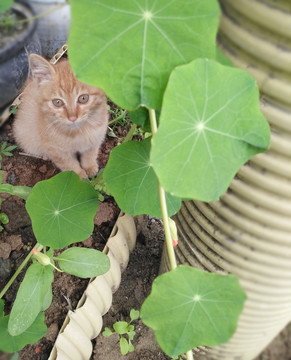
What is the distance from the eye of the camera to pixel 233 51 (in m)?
0.69

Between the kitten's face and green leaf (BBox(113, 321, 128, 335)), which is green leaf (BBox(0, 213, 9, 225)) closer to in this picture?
the kitten's face

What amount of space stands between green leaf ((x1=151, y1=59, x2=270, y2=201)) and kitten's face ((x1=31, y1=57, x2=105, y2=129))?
0.67m

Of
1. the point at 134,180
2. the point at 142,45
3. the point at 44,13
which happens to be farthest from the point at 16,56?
the point at 134,180

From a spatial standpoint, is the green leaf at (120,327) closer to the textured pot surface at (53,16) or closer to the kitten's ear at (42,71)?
the kitten's ear at (42,71)

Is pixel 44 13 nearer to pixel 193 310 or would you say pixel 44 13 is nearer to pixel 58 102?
pixel 193 310

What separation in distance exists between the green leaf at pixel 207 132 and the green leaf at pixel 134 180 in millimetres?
312

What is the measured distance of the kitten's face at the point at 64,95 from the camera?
121 centimetres

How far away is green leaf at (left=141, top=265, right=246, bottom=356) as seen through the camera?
2.50ft

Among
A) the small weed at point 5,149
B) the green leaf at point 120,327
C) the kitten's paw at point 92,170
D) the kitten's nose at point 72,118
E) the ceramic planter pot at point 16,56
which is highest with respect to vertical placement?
the kitten's nose at point 72,118

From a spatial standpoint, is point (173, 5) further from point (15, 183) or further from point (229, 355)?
point (229, 355)

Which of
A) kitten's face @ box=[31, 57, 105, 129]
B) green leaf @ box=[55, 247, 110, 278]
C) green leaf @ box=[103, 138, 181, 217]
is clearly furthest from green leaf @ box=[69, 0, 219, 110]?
kitten's face @ box=[31, 57, 105, 129]

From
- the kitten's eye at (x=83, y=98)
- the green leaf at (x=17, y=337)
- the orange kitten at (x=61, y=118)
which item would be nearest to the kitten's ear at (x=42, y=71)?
the orange kitten at (x=61, y=118)

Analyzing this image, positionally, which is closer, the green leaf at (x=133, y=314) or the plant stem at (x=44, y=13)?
the plant stem at (x=44, y=13)

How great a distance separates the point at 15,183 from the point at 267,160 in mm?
1040
